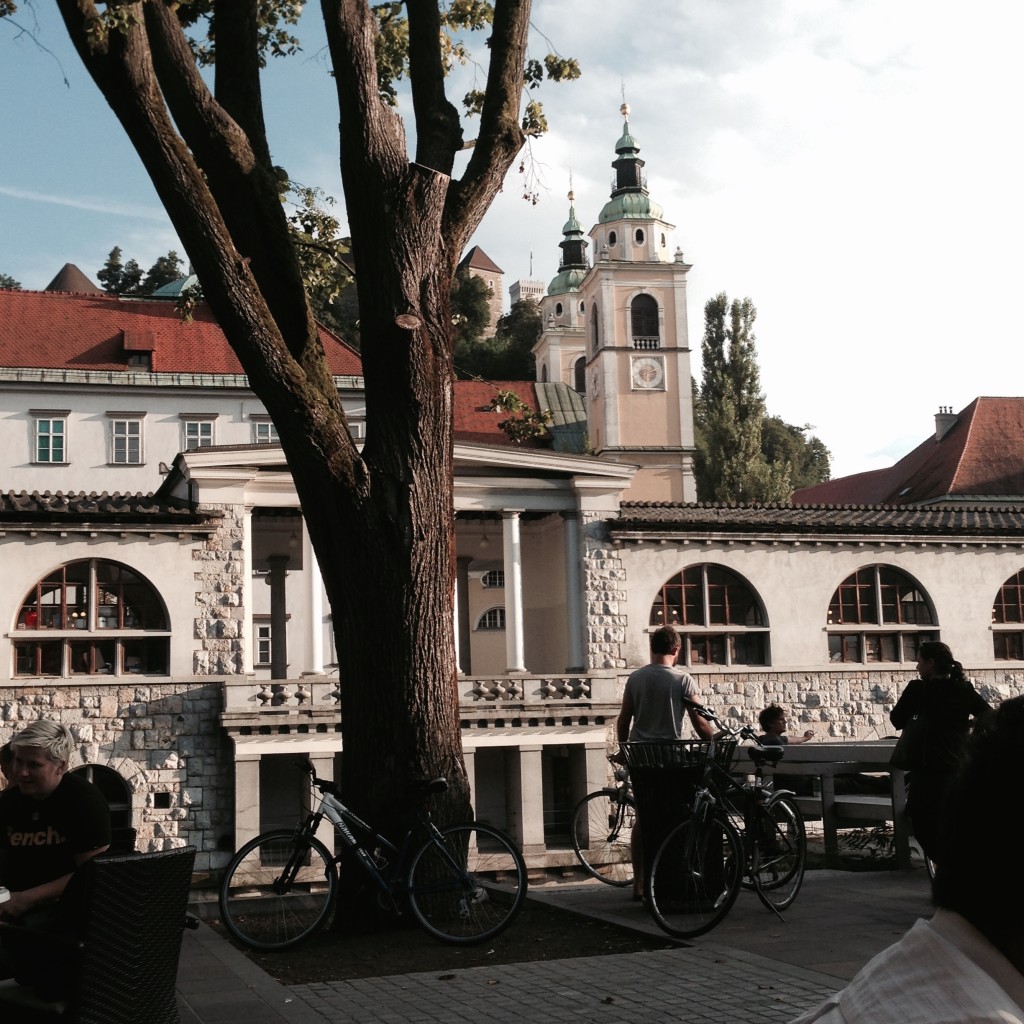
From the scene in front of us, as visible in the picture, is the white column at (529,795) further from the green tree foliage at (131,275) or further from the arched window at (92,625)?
the green tree foliage at (131,275)

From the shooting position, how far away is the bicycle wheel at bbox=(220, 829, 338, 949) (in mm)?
9586

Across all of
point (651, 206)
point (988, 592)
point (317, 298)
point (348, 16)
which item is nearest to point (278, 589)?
point (988, 592)

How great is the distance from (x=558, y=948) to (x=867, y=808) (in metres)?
6.01

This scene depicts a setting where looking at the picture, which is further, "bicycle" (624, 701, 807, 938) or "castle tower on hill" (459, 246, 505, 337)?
"castle tower on hill" (459, 246, 505, 337)

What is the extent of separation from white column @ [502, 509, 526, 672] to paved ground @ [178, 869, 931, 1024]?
22660 mm

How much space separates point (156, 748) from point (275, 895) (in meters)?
20.5

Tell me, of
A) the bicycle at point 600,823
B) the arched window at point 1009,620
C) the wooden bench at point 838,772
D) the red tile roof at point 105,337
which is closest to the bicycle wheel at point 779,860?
the bicycle at point 600,823

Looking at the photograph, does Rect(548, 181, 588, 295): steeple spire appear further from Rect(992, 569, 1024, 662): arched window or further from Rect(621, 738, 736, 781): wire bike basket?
Rect(621, 738, 736, 781): wire bike basket

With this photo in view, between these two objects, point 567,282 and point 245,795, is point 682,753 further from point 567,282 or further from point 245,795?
point 567,282

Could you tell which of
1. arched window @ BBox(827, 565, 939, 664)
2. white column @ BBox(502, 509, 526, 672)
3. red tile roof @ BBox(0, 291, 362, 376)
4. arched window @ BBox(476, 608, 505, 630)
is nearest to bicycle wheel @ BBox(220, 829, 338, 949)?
white column @ BBox(502, 509, 526, 672)

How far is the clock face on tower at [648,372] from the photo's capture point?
6975 cm

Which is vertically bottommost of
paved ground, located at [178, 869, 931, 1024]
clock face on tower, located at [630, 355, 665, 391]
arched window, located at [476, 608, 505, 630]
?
paved ground, located at [178, 869, 931, 1024]

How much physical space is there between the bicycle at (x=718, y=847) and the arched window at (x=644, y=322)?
60442mm

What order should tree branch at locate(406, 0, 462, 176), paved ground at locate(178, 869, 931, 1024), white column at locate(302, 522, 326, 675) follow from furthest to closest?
white column at locate(302, 522, 326, 675) → tree branch at locate(406, 0, 462, 176) → paved ground at locate(178, 869, 931, 1024)
